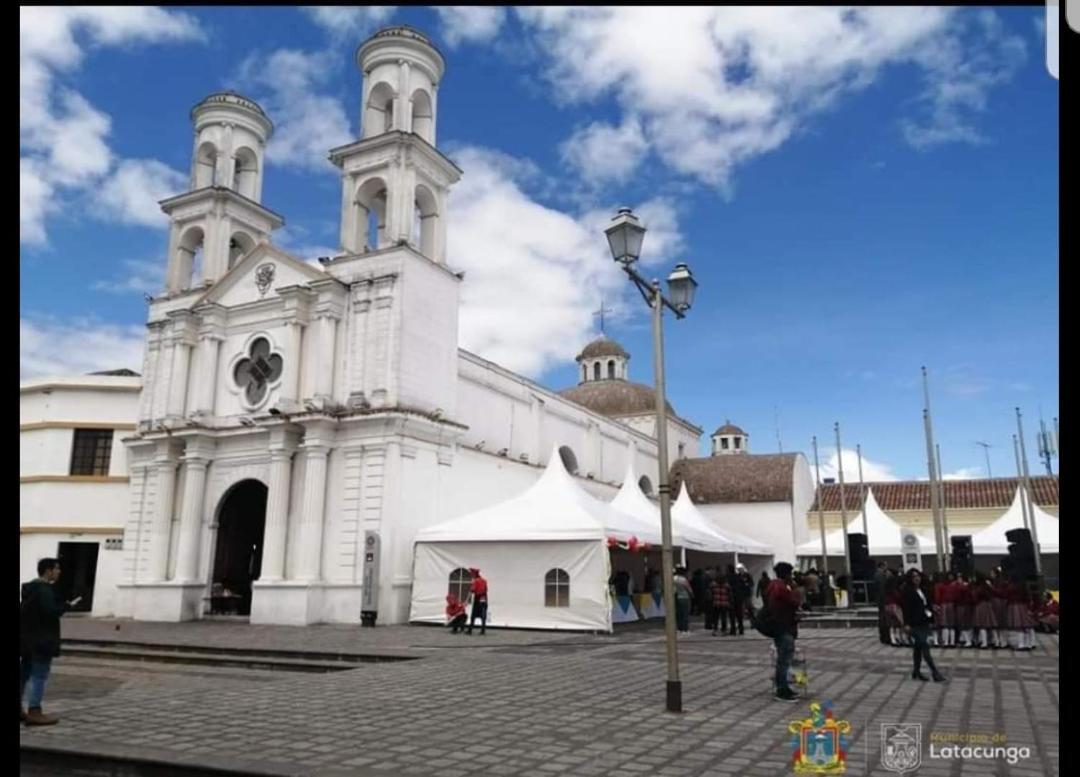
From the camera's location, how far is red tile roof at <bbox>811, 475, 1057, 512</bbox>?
42844 mm

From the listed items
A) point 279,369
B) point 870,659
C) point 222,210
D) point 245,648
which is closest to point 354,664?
point 245,648

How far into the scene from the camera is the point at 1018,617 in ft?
52.2

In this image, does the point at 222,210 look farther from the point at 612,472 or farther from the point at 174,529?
the point at 612,472

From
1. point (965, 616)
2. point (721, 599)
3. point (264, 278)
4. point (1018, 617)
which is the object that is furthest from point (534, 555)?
point (264, 278)

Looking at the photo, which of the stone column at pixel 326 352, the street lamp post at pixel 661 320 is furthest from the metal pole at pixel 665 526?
the stone column at pixel 326 352

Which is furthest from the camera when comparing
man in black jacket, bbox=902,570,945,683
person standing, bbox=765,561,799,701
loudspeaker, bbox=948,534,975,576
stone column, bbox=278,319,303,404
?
stone column, bbox=278,319,303,404

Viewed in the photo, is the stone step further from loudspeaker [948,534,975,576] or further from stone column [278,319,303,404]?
loudspeaker [948,534,975,576]

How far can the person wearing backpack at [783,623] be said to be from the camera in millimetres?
9516

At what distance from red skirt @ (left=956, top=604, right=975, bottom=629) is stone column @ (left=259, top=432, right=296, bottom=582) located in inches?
686

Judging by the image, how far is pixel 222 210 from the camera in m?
30.1

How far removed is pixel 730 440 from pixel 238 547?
36.5 metres

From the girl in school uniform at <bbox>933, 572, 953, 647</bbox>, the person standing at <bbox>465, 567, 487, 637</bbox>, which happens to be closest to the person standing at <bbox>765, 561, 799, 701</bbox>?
the girl in school uniform at <bbox>933, 572, 953, 647</bbox>

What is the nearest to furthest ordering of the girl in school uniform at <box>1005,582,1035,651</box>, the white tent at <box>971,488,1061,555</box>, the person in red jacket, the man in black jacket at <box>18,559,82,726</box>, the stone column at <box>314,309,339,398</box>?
the man in black jacket at <box>18,559,82,726</box>, the girl in school uniform at <box>1005,582,1035,651</box>, the person in red jacket, the stone column at <box>314,309,339,398</box>, the white tent at <box>971,488,1061,555</box>

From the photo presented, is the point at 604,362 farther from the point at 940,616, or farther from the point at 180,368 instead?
the point at 940,616
